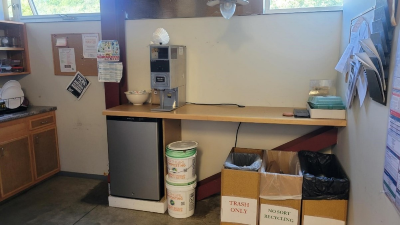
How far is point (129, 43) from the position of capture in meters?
3.08

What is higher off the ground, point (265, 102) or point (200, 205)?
point (265, 102)

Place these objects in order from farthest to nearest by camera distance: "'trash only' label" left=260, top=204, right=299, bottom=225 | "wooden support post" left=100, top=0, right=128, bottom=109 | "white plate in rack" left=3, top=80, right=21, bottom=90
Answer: "white plate in rack" left=3, top=80, right=21, bottom=90
"wooden support post" left=100, top=0, right=128, bottom=109
"'trash only' label" left=260, top=204, right=299, bottom=225

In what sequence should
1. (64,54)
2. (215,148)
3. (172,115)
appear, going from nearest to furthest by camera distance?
(172,115), (215,148), (64,54)

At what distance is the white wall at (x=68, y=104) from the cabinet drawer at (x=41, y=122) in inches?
3.8

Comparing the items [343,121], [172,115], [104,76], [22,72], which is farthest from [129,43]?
[343,121]

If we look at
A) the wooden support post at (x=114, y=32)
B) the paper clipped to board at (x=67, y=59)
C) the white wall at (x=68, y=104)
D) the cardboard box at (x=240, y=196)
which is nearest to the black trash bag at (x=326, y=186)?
the cardboard box at (x=240, y=196)

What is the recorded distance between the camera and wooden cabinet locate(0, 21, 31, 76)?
131 inches

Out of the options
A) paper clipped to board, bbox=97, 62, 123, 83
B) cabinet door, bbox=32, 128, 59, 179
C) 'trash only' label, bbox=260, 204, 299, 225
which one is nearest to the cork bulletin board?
paper clipped to board, bbox=97, 62, 123, 83

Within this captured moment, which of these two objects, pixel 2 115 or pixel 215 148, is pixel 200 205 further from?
pixel 2 115

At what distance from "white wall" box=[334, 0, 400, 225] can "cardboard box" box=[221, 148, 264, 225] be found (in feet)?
2.07

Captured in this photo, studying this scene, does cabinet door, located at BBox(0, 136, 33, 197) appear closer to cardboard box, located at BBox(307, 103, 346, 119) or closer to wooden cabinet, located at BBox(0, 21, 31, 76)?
wooden cabinet, located at BBox(0, 21, 31, 76)

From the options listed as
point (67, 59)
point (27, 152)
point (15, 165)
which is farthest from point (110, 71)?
point (15, 165)

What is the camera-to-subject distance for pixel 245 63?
110 inches

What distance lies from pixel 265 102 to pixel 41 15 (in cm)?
263
